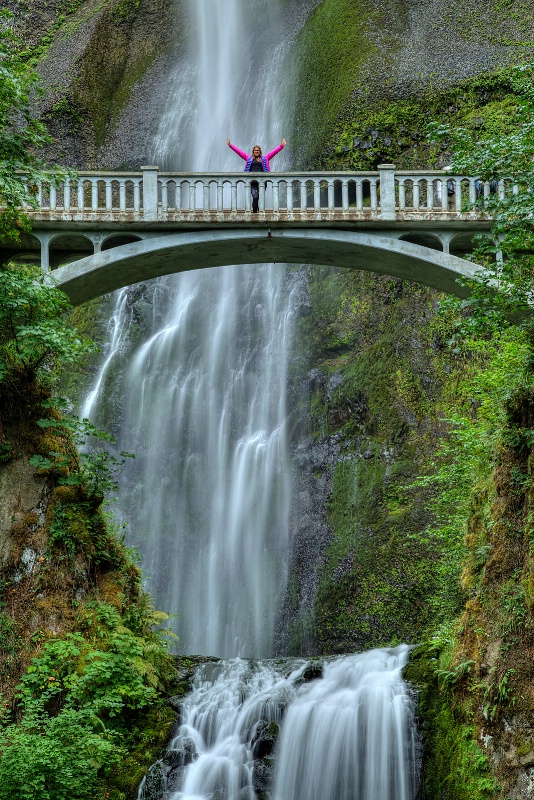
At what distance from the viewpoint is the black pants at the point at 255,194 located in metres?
14.0

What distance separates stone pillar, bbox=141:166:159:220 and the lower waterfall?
6.87 meters

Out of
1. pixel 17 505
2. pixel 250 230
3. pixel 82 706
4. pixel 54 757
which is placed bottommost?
pixel 54 757

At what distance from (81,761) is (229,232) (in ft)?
25.5

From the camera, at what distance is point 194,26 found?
110 ft

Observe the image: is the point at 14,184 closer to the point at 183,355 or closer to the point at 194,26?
the point at 183,355

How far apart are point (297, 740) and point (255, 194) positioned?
791 centimetres

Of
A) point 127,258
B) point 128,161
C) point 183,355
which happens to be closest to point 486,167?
point 127,258

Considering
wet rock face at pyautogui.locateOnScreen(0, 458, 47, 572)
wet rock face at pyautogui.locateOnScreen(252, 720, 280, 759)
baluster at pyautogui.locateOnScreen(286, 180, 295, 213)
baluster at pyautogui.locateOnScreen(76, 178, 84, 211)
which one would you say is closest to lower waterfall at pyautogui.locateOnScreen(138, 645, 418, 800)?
wet rock face at pyautogui.locateOnScreen(252, 720, 280, 759)

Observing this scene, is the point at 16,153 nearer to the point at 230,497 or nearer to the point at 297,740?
the point at 297,740

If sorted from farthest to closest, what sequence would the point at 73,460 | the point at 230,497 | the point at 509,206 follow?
1. the point at 230,497
2. the point at 73,460
3. the point at 509,206

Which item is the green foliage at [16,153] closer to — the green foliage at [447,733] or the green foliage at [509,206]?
the green foliage at [509,206]

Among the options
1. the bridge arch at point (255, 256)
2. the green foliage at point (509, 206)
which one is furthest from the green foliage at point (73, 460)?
the green foliage at point (509, 206)

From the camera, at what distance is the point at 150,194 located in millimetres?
14078

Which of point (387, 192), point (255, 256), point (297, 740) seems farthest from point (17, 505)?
point (387, 192)
